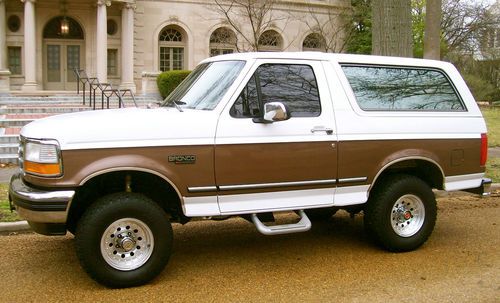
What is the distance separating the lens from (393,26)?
939cm

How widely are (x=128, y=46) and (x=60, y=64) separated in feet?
11.1

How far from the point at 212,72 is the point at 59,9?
21.8 metres

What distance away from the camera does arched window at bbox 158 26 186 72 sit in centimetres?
2723

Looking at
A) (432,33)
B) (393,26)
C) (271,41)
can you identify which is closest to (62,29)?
(271,41)

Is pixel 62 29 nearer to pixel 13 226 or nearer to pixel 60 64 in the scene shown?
pixel 60 64

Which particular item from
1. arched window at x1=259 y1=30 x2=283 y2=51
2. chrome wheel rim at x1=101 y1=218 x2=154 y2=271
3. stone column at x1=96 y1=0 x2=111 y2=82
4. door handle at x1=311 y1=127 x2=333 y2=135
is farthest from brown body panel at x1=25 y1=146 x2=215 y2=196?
arched window at x1=259 y1=30 x2=283 y2=51

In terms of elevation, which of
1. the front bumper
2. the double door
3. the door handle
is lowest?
the front bumper

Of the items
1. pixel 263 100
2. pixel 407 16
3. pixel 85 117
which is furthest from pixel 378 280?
pixel 407 16

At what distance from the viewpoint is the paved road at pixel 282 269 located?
4590mm

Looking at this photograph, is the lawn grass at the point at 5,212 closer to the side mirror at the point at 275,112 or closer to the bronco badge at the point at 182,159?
the bronco badge at the point at 182,159

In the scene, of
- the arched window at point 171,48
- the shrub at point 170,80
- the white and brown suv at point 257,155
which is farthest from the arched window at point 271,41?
the white and brown suv at point 257,155

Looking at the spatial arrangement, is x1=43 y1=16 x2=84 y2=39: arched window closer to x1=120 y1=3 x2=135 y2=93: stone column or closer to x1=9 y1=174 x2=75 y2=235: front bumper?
x1=120 y1=3 x2=135 y2=93: stone column

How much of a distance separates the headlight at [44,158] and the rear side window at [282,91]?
1.59m

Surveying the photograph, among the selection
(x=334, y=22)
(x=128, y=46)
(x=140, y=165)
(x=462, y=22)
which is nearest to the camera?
(x=140, y=165)
